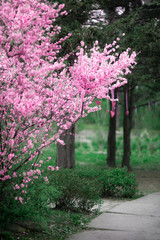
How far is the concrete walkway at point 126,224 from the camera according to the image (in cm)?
479

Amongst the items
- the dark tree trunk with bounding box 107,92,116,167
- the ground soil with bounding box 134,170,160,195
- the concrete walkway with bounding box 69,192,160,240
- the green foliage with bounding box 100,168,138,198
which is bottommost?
the ground soil with bounding box 134,170,160,195

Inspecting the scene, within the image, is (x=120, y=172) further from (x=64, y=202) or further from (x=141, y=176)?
(x=141, y=176)

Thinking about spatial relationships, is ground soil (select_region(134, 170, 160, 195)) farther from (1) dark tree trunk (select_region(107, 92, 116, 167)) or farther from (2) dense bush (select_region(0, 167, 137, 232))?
(1) dark tree trunk (select_region(107, 92, 116, 167))

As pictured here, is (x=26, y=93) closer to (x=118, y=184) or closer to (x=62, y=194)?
(x=62, y=194)

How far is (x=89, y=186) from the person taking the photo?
20.3 ft

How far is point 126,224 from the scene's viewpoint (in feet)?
17.5

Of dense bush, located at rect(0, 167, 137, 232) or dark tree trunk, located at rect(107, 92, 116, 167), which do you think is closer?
dense bush, located at rect(0, 167, 137, 232)

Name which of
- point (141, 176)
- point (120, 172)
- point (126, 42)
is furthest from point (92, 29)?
point (141, 176)

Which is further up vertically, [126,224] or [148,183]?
[126,224]

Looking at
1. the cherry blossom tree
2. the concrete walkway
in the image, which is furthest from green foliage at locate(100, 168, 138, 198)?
the cherry blossom tree

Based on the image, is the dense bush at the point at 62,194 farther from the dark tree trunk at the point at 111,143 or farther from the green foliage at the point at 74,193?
the dark tree trunk at the point at 111,143

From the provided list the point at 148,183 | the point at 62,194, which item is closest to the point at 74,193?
the point at 62,194

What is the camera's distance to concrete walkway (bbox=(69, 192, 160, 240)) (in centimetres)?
479

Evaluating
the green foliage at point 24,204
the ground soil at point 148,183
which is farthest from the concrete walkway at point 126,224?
the ground soil at point 148,183
